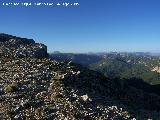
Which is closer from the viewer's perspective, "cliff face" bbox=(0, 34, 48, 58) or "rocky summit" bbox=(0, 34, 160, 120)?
"rocky summit" bbox=(0, 34, 160, 120)

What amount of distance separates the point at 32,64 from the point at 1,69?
4.19 m

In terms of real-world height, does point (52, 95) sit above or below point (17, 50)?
below

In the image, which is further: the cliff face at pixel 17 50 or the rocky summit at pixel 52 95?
the cliff face at pixel 17 50

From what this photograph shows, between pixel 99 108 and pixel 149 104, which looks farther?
pixel 149 104

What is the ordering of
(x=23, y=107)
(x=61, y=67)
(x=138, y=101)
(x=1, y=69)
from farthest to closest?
1. (x=138, y=101)
2. (x=61, y=67)
3. (x=1, y=69)
4. (x=23, y=107)

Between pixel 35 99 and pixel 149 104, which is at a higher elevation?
pixel 35 99

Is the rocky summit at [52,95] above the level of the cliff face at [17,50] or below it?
below

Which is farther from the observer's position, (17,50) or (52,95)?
(17,50)

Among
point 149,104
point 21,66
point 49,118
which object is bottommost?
point 149,104

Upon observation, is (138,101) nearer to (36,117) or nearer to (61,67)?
(61,67)

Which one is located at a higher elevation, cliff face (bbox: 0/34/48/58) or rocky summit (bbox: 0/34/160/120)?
cliff face (bbox: 0/34/48/58)

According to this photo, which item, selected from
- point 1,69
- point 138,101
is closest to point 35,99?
point 1,69

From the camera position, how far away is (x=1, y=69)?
39.3 meters

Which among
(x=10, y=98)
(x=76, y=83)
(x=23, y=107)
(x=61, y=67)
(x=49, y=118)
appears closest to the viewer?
(x=49, y=118)
